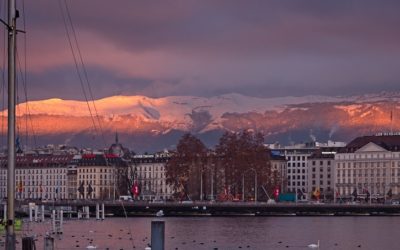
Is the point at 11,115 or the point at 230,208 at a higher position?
the point at 11,115

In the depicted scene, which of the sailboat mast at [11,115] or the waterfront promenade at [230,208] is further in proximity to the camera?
the waterfront promenade at [230,208]

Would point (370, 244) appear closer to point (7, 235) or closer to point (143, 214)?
point (7, 235)

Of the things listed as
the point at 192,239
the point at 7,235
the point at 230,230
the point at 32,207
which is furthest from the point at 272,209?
the point at 7,235

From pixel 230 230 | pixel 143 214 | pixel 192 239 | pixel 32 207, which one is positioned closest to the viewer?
pixel 192 239

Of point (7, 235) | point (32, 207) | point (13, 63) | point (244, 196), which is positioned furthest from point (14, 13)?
point (244, 196)

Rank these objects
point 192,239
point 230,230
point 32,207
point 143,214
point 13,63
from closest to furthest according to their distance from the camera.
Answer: point 13,63 → point 192,239 → point 230,230 → point 32,207 → point 143,214

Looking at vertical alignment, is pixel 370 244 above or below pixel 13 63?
below

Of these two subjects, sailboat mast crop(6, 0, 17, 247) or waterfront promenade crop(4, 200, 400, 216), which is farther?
waterfront promenade crop(4, 200, 400, 216)

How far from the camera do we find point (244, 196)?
199125 millimetres

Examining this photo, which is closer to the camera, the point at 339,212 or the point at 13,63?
the point at 13,63

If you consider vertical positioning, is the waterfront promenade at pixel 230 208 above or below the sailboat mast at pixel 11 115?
below

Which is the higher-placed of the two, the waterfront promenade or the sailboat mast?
the sailboat mast

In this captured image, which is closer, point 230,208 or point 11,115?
point 11,115

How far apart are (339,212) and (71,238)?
10224 centimetres
